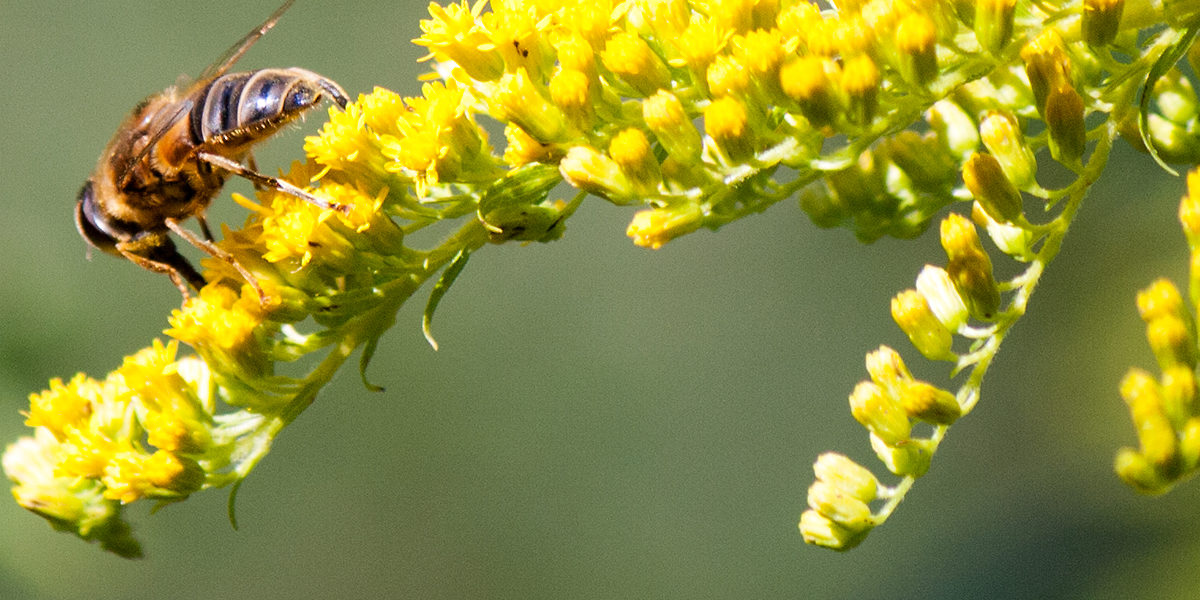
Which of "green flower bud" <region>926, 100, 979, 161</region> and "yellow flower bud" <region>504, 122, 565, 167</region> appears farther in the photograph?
"green flower bud" <region>926, 100, 979, 161</region>

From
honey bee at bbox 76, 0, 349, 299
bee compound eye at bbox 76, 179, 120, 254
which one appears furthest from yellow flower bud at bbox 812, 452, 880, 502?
bee compound eye at bbox 76, 179, 120, 254

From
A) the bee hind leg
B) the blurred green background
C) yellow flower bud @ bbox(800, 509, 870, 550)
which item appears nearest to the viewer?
yellow flower bud @ bbox(800, 509, 870, 550)

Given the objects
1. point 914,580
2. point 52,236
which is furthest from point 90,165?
point 914,580

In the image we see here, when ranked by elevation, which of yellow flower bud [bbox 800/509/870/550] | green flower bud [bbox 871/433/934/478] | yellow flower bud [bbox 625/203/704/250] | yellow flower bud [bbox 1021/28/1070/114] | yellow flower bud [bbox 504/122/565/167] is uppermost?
yellow flower bud [bbox 504/122/565/167]

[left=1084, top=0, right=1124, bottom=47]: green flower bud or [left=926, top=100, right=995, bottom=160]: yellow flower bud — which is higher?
[left=1084, top=0, right=1124, bottom=47]: green flower bud

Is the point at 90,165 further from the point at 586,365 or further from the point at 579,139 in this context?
the point at 579,139

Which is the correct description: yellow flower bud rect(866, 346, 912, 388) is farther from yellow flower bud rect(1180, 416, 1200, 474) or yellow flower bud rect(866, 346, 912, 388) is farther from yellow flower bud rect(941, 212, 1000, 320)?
yellow flower bud rect(1180, 416, 1200, 474)
